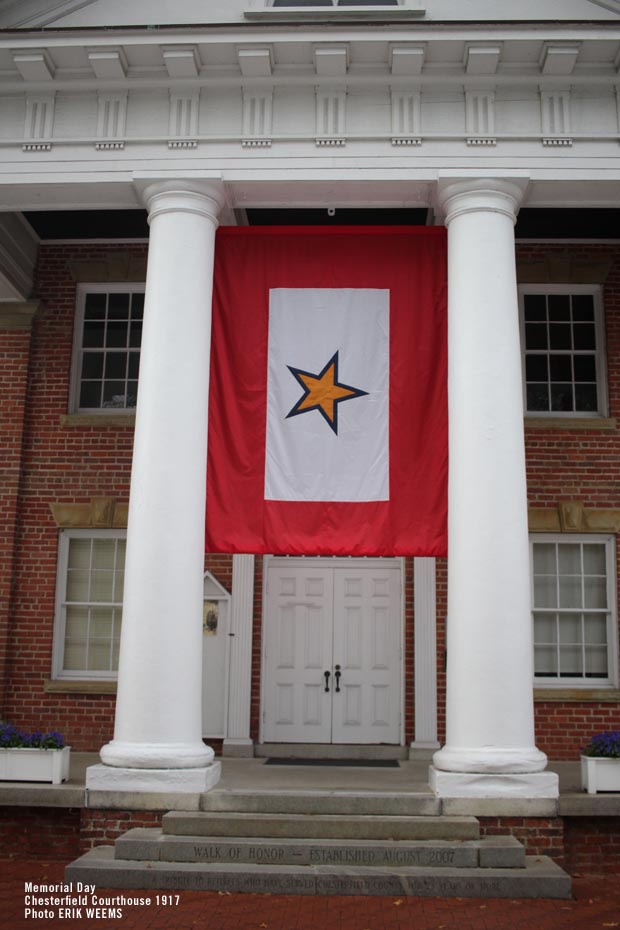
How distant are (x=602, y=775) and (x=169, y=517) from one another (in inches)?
194

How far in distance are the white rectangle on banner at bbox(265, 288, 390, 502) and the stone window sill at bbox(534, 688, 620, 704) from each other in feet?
15.0

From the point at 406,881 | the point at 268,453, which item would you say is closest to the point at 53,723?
the point at 268,453

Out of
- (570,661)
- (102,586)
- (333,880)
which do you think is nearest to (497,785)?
(333,880)

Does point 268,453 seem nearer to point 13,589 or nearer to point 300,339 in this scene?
point 300,339

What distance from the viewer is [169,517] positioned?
8.86 meters

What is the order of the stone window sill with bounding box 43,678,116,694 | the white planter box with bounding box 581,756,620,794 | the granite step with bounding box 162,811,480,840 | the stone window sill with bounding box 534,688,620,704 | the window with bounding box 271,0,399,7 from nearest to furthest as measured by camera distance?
the granite step with bounding box 162,811,480,840 → the white planter box with bounding box 581,756,620,794 → the window with bounding box 271,0,399,7 → the stone window sill with bounding box 534,688,620,704 → the stone window sill with bounding box 43,678,116,694

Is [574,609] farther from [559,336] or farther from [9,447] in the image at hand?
[9,447]

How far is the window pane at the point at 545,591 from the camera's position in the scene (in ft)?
41.1

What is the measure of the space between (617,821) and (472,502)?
11.2 ft

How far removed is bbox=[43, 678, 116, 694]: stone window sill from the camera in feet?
40.3

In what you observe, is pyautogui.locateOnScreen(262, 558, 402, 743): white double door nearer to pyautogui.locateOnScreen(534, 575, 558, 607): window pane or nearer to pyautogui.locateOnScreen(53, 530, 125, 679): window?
pyautogui.locateOnScreen(534, 575, 558, 607): window pane

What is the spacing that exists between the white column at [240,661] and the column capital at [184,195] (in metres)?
4.94

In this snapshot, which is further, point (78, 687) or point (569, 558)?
point (569, 558)

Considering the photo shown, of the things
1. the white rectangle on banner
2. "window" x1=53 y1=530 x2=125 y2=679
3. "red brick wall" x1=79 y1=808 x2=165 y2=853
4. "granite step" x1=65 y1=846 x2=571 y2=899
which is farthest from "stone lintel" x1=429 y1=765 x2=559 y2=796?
"window" x1=53 y1=530 x2=125 y2=679
